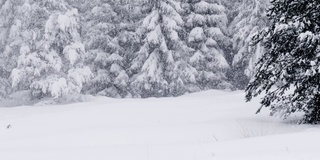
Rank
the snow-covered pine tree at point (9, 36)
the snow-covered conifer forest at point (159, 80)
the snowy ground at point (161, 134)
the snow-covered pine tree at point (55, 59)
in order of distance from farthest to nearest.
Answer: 1. the snow-covered pine tree at point (9, 36)
2. the snow-covered pine tree at point (55, 59)
3. the snow-covered conifer forest at point (159, 80)
4. the snowy ground at point (161, 134)

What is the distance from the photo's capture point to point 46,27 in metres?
20.0

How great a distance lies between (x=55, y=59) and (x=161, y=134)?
13141mm

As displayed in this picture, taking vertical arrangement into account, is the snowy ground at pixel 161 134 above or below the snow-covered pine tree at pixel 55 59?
above

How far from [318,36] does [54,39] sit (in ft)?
49.0

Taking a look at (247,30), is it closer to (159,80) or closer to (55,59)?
(159,80)

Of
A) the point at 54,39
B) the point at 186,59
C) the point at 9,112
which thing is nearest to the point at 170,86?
the point at 186,59

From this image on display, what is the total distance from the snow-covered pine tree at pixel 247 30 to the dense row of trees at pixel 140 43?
0.19ft

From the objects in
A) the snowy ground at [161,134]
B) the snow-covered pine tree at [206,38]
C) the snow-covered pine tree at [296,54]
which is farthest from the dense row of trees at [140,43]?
the snow-covered pine tree at [296,54]

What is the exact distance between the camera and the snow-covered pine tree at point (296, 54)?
27.7 feet

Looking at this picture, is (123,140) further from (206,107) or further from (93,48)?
(93,48)

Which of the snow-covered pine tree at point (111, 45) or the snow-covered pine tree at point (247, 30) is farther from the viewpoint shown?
the snow-covered pine tree at point (111, 45)

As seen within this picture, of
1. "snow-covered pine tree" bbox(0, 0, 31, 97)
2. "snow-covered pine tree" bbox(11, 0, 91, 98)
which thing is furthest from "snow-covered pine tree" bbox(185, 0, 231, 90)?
"snow-covered pine tree" bbox(0, 0, 31, 97)

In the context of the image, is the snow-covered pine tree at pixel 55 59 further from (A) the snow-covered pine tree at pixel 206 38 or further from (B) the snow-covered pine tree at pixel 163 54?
(A) the snow-covered pine tree at pixel 206 38

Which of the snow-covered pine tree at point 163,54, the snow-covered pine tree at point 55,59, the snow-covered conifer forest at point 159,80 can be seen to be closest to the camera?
the snow-covered conifer forest at point 159,80
